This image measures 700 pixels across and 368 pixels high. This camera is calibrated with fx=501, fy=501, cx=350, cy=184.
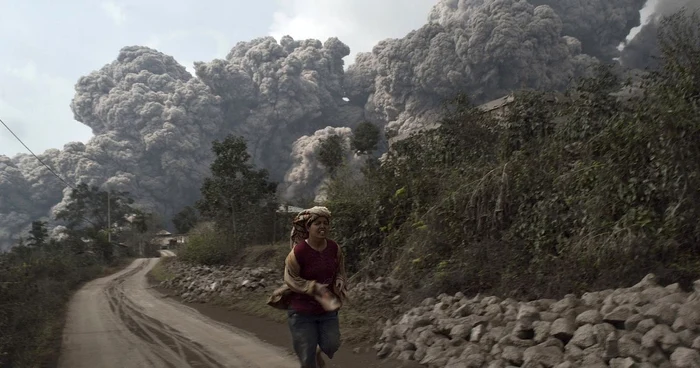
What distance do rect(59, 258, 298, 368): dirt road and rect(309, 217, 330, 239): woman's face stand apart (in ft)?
10.5

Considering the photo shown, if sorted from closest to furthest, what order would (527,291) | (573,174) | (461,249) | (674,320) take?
(674,320) → (527,291) → (573,174) → (461,249)

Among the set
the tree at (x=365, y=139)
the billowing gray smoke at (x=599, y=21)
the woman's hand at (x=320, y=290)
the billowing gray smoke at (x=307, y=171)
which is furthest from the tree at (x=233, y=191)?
the billowing gray smoke at (x=599, y=21)

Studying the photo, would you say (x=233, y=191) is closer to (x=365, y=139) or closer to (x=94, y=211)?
(x=365, y=139)

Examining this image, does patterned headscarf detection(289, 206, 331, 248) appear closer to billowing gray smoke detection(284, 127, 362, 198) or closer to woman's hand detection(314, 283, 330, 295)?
woman's hand detection(314, 283, 330, 295)

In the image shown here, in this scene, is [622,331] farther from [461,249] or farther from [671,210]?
[461,249]

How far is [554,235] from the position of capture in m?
7.94

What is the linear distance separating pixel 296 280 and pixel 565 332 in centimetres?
284

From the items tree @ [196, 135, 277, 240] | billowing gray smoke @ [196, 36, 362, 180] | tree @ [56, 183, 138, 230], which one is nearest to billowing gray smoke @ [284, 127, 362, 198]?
billowing gray smoke @ [196, 36, 362, 180]

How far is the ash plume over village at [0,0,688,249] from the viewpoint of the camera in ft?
268

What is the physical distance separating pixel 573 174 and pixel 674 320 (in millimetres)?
4286

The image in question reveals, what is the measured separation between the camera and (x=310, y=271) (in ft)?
13.0

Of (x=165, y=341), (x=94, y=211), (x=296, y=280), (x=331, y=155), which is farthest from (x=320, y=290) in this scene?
(x=94, y=211)

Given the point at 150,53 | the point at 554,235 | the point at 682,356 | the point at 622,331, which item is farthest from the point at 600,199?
the point at 150,53

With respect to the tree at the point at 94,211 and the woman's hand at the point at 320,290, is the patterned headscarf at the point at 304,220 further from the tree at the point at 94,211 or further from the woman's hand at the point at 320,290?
A: the tree at the point at 94,211
